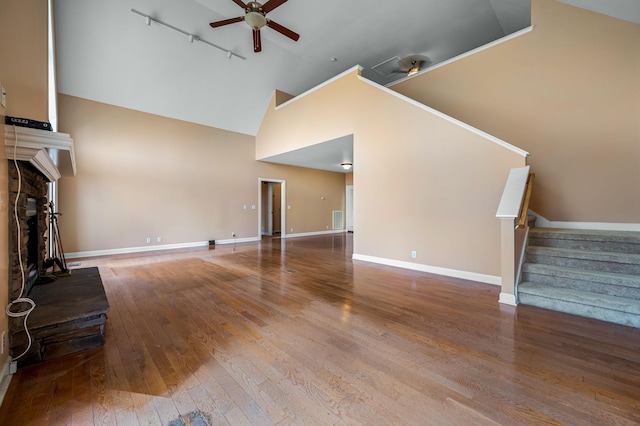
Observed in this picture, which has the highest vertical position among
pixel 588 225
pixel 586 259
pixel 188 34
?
pixel 188 34

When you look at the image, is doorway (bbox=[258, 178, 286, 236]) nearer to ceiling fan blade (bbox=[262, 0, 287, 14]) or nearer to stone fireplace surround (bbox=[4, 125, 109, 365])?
ceiling fan blade (bbox=[262, 0, 287, 14])

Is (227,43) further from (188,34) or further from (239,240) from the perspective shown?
(239,240)

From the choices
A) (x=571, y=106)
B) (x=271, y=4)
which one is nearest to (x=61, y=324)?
(x=271, y=4)

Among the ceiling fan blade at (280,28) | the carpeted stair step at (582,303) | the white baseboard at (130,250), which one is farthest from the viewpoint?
the white baseboard at (130,250)

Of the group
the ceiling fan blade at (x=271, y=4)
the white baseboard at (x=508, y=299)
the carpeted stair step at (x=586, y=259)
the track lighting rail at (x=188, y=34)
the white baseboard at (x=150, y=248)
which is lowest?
the white baseboard at (x=508, y=299)

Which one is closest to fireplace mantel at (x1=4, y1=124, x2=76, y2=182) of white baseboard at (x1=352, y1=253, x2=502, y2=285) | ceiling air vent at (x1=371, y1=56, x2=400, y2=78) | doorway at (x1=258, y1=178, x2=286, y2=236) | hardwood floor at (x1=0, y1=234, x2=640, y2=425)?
hardwood floor at (x1=0, y1=234, x2=640, y2=425)

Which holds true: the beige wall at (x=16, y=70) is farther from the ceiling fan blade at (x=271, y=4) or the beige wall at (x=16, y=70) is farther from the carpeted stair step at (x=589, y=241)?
the carpeted stair step at (x=589, y=241)

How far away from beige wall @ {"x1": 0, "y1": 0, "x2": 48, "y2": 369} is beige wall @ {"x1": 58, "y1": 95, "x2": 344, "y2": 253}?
389 cm

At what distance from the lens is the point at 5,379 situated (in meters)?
1.58

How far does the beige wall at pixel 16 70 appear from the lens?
1571 mm

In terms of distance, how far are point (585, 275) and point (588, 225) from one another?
67.3 inches

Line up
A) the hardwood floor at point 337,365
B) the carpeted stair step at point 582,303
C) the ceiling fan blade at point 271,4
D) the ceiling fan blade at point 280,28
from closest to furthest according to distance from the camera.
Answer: the hardwood floor at point 337,365 → the carpeted stair step at point 582,303 → the ceiling fan blade at point 271,4 → the ceiling fan blade at point 280,28

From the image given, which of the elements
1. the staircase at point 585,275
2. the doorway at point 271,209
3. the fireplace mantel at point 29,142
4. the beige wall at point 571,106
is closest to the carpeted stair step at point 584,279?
the staircase at point 585,275

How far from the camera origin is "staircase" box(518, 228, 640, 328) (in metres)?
2.52
